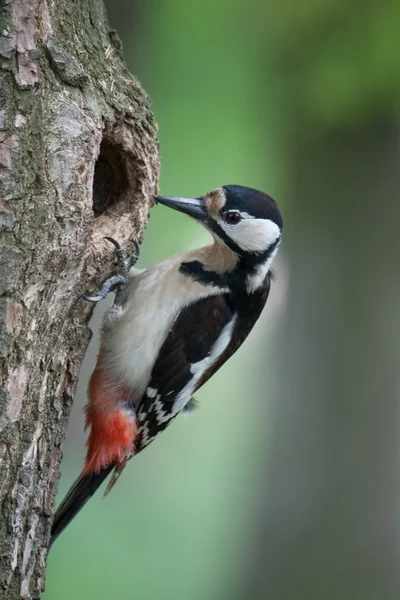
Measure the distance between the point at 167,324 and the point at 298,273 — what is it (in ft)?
5.89

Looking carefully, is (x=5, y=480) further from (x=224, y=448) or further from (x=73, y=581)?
(x=224, y=448)

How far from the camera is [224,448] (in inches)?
205

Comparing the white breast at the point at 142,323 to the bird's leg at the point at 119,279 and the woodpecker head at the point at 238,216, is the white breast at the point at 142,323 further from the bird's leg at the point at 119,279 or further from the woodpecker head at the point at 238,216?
the woodpecker head at the point at 238,216

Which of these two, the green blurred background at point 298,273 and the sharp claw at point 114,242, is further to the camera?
the green blurred background at point 298,273

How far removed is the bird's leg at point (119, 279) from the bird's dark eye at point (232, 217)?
1.08 ft

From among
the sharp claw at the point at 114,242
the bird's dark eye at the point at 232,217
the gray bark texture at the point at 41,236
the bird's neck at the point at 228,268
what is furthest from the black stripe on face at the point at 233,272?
the gray bark texture at the point at 41,236

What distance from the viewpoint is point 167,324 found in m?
2.49

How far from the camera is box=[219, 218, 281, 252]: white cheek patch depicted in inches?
97.2

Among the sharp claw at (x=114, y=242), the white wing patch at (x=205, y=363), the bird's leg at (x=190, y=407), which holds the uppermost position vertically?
the sharp claw at (x=114, y=242)

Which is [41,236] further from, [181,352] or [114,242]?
[181,352]

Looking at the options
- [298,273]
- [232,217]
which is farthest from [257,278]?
[298,273]

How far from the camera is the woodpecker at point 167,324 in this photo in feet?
8.06

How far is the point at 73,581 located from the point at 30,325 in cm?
296

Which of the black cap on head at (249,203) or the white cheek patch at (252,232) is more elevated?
the black cap on head at (249,203)
